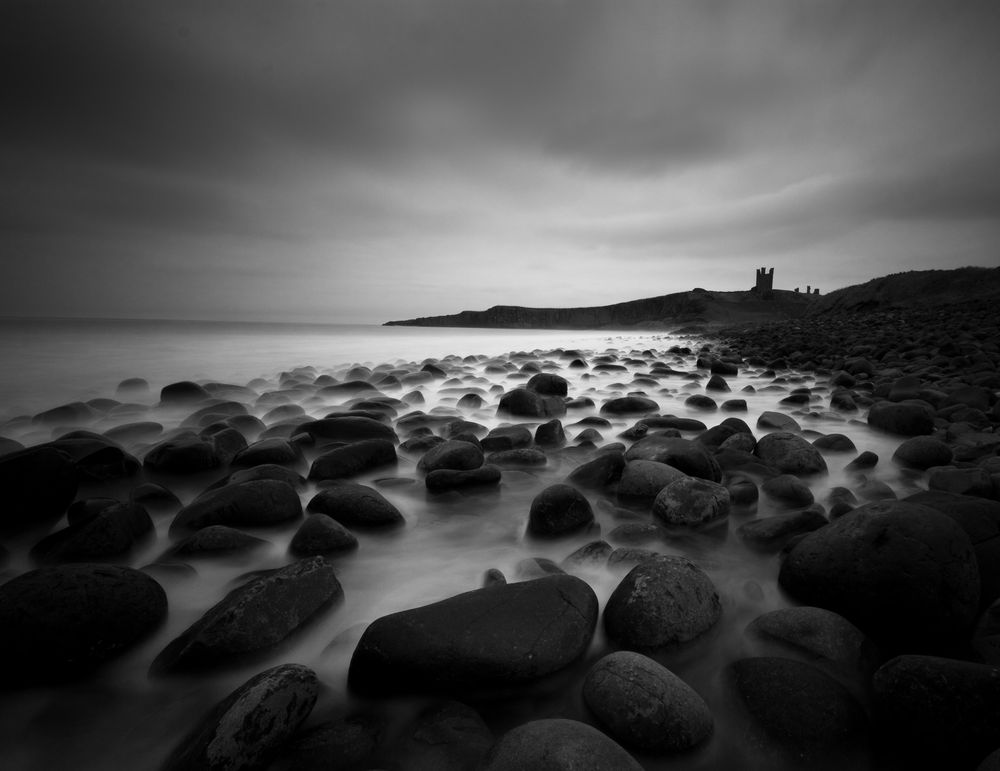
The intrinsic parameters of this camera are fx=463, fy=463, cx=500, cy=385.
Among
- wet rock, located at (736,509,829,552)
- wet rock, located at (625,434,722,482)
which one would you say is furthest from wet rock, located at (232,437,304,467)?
wet rock, located at (736,509,829,552)

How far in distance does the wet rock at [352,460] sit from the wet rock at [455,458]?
0.25 meters

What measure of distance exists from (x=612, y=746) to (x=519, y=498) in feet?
5.06

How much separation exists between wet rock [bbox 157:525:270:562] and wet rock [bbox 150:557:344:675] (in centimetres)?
47

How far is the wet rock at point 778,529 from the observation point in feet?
6.21

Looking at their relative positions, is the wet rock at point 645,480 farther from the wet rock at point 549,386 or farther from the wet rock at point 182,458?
the wet rock at point 549,386

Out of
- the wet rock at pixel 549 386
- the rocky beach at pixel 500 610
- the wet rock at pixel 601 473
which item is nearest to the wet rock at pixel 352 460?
the rocky beach at pixel 500 610

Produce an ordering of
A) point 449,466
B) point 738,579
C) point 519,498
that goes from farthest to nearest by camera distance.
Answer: point 449,466 → point 519,498 → point 738,579

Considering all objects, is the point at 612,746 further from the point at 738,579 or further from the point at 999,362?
the point at 999,362

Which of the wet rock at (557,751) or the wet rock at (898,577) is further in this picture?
the wet rock at (898,577)

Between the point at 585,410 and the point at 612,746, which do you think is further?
the point at 585,410

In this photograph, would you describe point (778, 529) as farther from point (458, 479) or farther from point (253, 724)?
point (253, 724)

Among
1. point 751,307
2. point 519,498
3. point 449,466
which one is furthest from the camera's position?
point 751,307

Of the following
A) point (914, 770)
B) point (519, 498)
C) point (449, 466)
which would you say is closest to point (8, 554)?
point (449, 466)

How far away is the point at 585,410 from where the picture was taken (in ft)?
15.3
